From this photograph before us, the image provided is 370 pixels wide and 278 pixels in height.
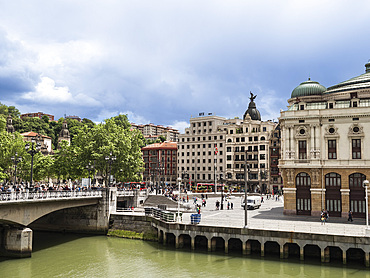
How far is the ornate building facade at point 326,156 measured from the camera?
163 ft

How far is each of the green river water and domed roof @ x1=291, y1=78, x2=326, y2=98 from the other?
4026 cm

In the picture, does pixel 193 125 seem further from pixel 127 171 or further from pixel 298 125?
pixel 298 125

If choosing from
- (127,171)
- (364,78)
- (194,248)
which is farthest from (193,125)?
(194,248)

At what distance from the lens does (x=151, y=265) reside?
36812mm

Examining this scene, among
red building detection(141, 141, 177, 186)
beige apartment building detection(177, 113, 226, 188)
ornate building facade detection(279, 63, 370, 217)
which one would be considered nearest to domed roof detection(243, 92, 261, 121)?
beige apartment building detection(177, 113, 226, 188)

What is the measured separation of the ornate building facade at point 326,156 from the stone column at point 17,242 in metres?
33.1

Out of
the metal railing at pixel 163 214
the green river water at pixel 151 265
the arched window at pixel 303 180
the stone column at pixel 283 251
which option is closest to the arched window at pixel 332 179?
the arched window at pixel 303 180

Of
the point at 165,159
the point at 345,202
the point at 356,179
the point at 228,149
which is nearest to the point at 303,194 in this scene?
the point at 345,202

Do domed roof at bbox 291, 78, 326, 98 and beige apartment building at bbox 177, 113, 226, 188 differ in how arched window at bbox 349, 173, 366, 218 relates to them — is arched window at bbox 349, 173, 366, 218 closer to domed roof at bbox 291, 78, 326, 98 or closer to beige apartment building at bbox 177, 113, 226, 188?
domed roof at bbox 291, 78, 326, 98

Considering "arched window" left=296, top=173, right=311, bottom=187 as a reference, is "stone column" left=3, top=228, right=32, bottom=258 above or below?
below

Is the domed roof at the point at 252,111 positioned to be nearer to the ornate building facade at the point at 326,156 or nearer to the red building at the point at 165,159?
the red building at the point at 165,159

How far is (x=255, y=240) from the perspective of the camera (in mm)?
40625

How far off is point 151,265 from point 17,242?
45.9 ft

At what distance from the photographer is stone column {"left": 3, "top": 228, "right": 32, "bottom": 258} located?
127 feet
